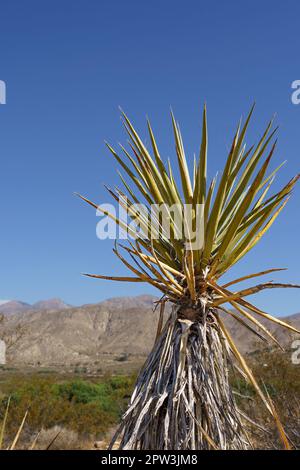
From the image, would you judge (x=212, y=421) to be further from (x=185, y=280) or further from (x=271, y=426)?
(x=271, y=426)

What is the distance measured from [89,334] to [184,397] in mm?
74723

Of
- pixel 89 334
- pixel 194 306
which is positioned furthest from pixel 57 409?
pixel 89 334

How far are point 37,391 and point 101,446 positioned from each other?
485 centimetres

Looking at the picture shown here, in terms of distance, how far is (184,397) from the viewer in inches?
144

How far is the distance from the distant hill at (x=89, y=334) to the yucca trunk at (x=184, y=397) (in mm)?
56458

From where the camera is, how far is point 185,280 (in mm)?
4309

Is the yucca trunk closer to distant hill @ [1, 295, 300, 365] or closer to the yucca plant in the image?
the yucca plant

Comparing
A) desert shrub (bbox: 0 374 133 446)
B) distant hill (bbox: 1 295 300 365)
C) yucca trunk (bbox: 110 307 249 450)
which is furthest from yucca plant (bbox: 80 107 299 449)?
distant hill (bbox: 1 295 300 365)

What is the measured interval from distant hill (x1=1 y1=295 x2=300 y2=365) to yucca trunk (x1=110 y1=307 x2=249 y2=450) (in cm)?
5646

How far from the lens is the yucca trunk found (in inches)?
143

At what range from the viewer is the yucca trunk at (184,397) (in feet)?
12.0

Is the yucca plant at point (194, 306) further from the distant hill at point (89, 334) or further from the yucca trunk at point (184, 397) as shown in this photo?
the distant hill at point (89, 334)

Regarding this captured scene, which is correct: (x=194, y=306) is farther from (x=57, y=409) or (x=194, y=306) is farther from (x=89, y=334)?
(x=89, y=334)
